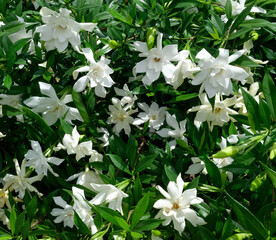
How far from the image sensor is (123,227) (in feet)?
3.66

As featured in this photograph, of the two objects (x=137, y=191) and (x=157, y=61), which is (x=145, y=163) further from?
(x=157, y=61)

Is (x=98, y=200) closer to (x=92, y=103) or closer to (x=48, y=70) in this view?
(x=92, y=103)

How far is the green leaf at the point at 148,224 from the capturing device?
113 cm

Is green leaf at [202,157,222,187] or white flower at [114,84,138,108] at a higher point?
white flower at [114,84,138,108]

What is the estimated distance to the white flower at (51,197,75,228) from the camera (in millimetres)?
1416

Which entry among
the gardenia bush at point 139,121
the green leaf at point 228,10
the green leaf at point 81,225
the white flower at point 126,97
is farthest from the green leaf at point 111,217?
the green leaf at point 228,10

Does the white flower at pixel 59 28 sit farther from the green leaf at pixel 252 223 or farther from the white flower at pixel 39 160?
the green leaf at pixel 252 223

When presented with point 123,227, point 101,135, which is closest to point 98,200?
point 123,227

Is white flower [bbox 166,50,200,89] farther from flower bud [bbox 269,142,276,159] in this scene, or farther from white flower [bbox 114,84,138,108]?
flower bud [bbox 269,142,276,159]

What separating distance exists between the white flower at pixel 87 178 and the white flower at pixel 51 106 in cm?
22

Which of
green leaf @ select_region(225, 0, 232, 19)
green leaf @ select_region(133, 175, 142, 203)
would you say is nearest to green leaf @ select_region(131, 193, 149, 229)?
green leaf @ select_region(133, 175, 142, 203)

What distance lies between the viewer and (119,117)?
161 cm

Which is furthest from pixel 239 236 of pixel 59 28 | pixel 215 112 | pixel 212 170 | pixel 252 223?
pixel 59 28

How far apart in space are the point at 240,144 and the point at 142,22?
0.73m
